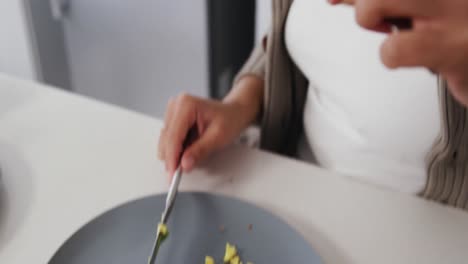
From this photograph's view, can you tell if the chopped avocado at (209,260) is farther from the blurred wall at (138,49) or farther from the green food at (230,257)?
the blurred wall at (138,49)

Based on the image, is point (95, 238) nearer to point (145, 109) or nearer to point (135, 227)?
point (135, 227)

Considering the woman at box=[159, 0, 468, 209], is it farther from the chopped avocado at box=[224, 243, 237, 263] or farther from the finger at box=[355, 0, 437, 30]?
the finger at box=[355, 0, 437, 30]

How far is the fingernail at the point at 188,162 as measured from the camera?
1.62ft

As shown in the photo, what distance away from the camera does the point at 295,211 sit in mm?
469

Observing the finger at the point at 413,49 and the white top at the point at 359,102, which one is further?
the white top at the point at 359,102

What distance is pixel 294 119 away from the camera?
0.69 m

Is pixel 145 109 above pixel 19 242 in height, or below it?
below

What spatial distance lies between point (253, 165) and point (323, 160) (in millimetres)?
→ 125

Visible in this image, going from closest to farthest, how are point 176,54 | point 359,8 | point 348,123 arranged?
point 359,8, point 348,123, point 176,54

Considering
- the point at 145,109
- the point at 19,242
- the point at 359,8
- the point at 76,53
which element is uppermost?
the point at 359,8

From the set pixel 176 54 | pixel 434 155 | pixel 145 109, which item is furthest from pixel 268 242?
pixel 145 109

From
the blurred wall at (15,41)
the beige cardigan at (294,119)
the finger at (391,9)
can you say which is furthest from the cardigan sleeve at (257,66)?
the blurred wall at (15,41)

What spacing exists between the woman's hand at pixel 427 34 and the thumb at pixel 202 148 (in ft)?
0.96

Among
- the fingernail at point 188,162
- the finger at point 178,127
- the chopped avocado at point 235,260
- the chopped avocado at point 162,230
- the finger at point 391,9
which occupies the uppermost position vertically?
the finger at point 391,9
